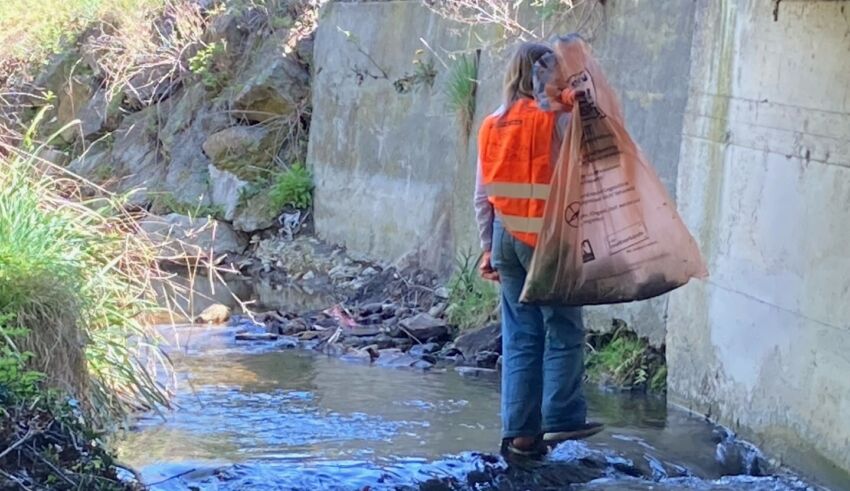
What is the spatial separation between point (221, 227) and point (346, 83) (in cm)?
237

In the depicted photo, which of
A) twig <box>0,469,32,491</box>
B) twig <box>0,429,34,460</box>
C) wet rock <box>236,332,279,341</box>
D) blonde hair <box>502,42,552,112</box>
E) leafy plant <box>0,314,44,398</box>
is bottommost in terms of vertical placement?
wet rock <box>236,332,279,341</box>

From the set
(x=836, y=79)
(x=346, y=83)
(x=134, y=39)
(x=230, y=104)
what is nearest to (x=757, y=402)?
(x=836, y=79)

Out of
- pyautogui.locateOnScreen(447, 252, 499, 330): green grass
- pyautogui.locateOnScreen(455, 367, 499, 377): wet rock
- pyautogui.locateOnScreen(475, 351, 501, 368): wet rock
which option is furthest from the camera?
pyautogui.locateOnScreen(447, 252, 499, 330): green grass

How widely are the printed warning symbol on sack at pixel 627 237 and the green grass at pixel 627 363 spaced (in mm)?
2411

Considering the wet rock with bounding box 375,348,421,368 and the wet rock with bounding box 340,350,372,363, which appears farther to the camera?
the wet rock with bounding box 340,350,372,363

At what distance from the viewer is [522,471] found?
5.57 m

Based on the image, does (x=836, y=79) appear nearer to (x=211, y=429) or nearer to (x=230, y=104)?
(x=211, y=429)

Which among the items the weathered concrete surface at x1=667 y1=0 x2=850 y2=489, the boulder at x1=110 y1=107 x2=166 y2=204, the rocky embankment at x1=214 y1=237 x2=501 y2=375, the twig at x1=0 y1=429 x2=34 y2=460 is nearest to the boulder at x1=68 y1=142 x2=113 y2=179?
the boulder at x1=110 y1=107 x2=166 y2=204

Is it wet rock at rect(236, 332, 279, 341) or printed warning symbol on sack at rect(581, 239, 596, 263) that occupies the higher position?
Answer: printed warning symbol on sack at rect(581, 239, 596, 263)

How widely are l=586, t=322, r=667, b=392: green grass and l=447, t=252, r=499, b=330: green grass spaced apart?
4.26ft

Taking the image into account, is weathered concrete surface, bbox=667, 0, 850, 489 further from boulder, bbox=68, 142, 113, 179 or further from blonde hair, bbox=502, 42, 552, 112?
boulder, bbox=68, 142, 113, 179

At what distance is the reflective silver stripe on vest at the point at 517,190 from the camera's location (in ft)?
17.5

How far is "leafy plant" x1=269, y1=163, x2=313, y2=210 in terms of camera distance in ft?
45.5

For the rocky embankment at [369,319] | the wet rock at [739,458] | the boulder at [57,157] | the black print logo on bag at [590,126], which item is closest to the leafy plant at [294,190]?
the rocky embankment at [369,319]
